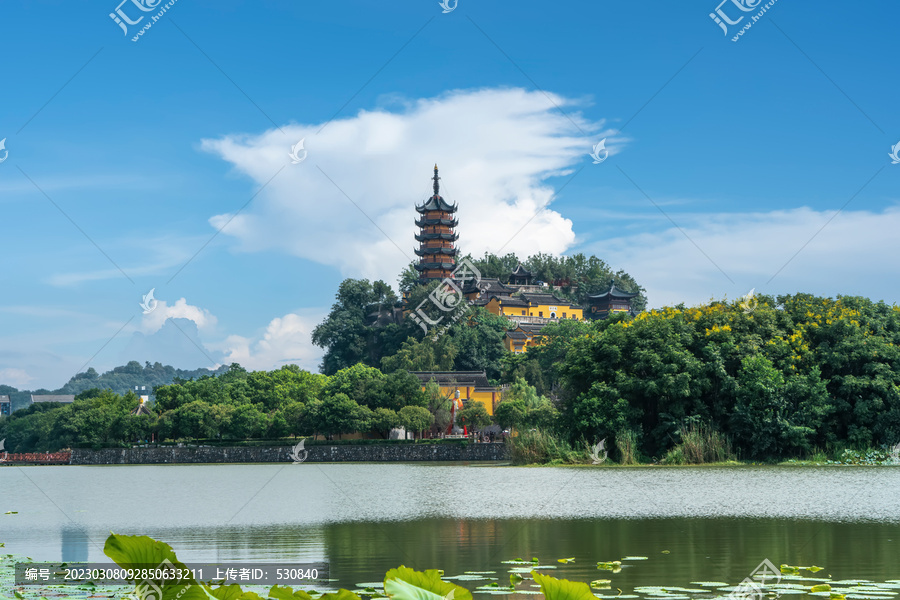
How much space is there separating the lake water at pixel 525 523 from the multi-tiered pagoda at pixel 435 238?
44.5m

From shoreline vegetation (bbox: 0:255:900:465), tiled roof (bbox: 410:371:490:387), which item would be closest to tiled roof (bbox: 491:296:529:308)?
tiled roof (bbox: 410:371:490:387)

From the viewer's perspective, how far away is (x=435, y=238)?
63.3 m

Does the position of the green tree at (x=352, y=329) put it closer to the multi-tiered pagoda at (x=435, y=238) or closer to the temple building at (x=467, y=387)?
the multi-tiered pagoda at (x=435, y=238)

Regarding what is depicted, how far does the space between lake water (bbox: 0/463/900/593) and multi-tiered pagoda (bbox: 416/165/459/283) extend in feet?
146

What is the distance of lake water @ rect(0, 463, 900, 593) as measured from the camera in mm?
7398

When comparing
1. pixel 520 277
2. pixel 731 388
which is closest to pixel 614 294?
pixel 520 277

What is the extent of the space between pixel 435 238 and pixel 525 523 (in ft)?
175

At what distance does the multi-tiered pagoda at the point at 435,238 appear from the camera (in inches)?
2491

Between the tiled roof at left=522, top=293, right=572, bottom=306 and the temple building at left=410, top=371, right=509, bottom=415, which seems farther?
the tiled roof at left=522, top=293, right=572, bottom=306

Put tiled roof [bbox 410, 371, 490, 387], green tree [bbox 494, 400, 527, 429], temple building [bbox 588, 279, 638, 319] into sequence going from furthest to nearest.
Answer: temple building [bbox 588, 279, 638, 319] → tiled roof [bbox 410, 371, 490, 387] → green tree [bbox 494, 400, 527, 429]

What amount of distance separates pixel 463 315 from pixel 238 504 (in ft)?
140

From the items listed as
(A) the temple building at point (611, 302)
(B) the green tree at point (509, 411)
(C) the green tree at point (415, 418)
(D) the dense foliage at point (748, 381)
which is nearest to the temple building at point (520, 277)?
(A) the temple building at point (611, 302)

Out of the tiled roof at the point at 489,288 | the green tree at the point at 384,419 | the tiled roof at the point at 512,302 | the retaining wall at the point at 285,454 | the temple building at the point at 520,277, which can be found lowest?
the retaining wall at the point at 285,454

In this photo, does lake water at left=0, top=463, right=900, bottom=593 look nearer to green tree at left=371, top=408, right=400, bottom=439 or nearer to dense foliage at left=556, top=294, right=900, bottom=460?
dense foliage at left=556, top=294, right=900, bottom=460
